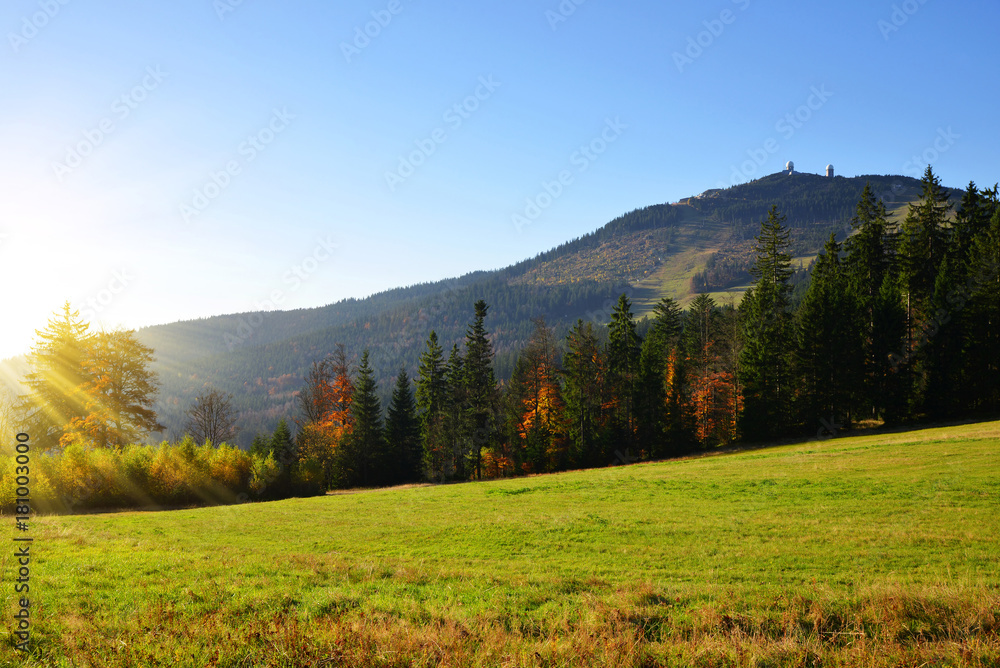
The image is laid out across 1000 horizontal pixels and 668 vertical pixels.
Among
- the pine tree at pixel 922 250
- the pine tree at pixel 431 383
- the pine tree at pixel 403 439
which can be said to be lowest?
the pine tree at pixel 403 439

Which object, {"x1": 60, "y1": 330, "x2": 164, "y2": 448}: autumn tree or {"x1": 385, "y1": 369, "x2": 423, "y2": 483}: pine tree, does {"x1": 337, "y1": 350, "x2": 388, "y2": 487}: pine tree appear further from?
{"x1": 60, "y1": 330, "x2": 164, "y2": 448}: autumn tree

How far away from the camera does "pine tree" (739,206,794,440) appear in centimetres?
4950

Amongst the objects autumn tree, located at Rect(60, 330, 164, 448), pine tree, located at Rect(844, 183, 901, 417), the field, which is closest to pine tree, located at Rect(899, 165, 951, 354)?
pine tree, located at Rect(844, 183, 901, 417)

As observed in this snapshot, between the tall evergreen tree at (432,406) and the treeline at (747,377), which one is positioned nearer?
the treeline at (747,377)

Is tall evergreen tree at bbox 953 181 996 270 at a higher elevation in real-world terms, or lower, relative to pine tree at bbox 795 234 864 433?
higher

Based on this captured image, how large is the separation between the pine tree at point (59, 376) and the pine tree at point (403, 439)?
3250 cm

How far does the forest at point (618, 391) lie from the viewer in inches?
1442

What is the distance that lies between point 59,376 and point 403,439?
118ft

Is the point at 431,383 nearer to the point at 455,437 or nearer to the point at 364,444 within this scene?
the point at 455,437

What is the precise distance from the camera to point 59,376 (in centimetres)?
3691

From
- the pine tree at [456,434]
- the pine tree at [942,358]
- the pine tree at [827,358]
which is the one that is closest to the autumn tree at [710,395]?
the pine tree at [827,358]

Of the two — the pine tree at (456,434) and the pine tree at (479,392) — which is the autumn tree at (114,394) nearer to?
the pine tree at (456,434)

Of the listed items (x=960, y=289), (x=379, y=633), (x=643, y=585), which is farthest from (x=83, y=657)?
(x=960, y=289)

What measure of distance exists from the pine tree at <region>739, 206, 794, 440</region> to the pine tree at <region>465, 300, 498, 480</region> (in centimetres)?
2809
